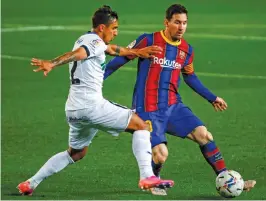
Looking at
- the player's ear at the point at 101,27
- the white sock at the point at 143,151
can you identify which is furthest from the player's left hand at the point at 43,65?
the white sock at the point at 143,151

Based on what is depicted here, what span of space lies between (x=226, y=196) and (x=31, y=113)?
682cm

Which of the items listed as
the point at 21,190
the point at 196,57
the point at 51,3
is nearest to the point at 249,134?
the point at 21,190

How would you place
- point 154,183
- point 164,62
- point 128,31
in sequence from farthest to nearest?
point 128,31 → point 164,62 → point 154,183

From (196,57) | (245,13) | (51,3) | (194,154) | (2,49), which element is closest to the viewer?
(194,154)

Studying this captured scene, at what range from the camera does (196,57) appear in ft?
81.0

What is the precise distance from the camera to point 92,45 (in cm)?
1166

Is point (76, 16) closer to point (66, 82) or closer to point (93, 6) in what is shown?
point (93, 6)

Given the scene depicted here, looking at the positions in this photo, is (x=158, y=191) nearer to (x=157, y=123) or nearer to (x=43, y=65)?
(x=157, y=123)

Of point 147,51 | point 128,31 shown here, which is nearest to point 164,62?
point 147,51

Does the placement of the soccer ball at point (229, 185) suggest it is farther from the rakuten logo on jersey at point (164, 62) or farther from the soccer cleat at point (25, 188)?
the soccer cleat at point (25, 188)

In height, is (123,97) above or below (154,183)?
below

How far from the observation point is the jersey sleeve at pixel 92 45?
11625 millimetres

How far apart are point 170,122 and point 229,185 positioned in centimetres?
99

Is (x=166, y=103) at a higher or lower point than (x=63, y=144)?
higher
